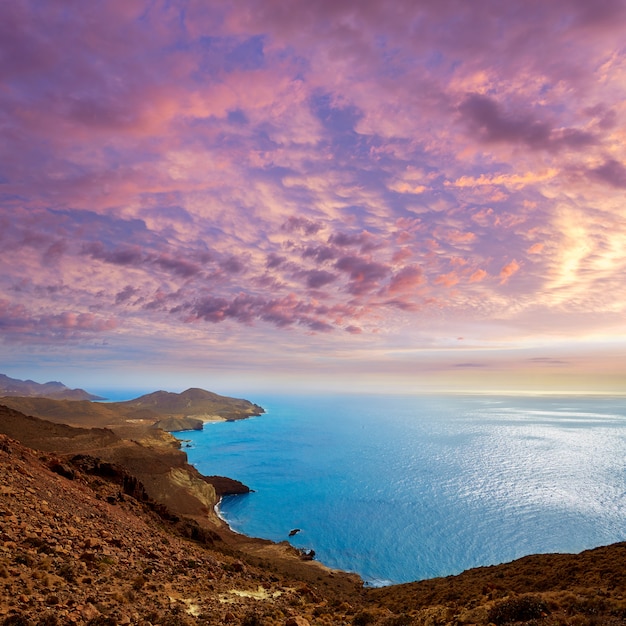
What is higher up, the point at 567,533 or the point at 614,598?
the point at 614,598

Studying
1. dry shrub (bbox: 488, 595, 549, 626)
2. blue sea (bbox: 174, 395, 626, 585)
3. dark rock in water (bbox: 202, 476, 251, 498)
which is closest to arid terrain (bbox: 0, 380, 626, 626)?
dry shrub (bbox: 488, 595, 549, 626)

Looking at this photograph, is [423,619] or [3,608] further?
[423,619]

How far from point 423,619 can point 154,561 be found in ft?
61.4

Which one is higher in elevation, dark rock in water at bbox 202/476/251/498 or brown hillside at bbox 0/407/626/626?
brown hillside at bbox 0/407/626/626

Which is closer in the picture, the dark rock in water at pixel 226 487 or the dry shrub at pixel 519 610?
the dry shrub at pixel 519 610

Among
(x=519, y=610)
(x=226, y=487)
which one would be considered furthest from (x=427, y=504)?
(x=519, y=610)

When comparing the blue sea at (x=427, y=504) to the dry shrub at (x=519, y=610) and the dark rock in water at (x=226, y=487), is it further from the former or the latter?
the dry shrub at (x=519, y=610)

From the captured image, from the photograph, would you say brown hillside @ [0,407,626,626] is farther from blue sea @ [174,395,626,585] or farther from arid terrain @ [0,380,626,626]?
blue sea @ [174,395,626,585]

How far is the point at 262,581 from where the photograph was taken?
29.9 meters

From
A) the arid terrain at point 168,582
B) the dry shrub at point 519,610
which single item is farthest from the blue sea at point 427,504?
the dry shrub at point 519,610

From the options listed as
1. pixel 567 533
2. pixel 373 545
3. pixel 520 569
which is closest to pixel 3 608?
pixel 520 569

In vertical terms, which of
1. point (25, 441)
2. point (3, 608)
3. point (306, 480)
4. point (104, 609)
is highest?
point (3, 608)

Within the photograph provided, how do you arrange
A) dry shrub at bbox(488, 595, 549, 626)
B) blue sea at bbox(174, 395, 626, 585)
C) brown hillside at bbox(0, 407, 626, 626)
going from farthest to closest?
blue sea at bbox(174, 395, 626, 585) < dry shrub at bbox(488, 595, 549, 626) < brown hillside at bbox(0, 407, 626, 626)

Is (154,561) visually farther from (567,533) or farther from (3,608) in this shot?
(567,533)
